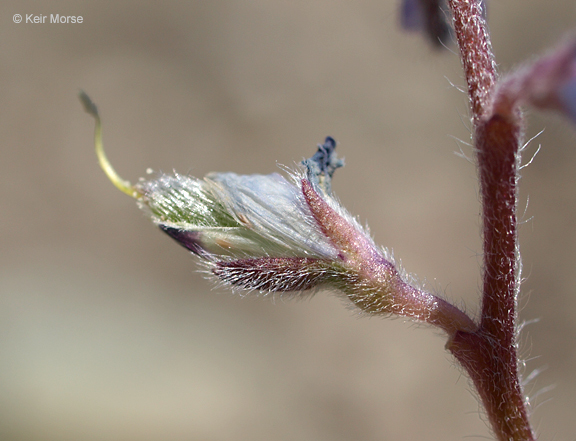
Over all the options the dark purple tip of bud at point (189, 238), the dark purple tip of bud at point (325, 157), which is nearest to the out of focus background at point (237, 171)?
the dark purple tip of bud at point (325, 157)

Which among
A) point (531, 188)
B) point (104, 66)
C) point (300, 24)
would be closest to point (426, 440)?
point (531, 188)

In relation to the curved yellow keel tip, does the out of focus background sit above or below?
A: above

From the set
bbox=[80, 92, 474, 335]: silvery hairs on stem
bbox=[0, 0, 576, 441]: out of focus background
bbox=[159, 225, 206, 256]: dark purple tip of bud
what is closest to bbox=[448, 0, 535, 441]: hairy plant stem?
bbox=[80, 92, 474, 335]: silvery hairs on stem

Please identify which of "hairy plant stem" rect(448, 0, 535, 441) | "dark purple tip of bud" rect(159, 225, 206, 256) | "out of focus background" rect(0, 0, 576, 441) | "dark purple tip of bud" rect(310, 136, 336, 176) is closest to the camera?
"hairy plant stem" rect(448, 0, 535, 441)

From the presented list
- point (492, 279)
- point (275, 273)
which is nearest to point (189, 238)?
point (275, 273)

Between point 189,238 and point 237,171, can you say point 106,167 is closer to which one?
point 189,238

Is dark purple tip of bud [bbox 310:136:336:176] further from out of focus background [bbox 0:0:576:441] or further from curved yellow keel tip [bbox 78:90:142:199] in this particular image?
out of focus background [bbox 0:0:576:441]
